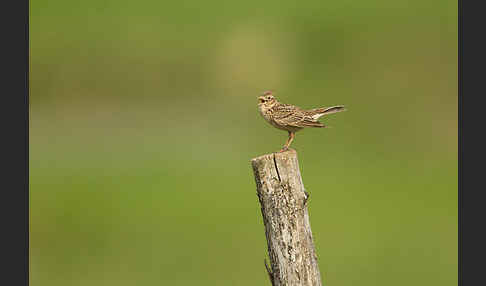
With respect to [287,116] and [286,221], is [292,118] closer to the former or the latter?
[287,116]

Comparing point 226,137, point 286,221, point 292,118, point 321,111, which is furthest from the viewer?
point 226,137

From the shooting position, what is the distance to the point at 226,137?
26.0 metres

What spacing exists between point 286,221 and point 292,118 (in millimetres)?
2357

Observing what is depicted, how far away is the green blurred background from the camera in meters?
17.8

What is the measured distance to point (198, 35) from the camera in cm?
2977

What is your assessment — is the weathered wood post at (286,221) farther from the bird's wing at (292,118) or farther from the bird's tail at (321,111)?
the bird's tail at (321,111)

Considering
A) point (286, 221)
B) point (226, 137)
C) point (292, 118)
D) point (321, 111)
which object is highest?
point (226, 137)

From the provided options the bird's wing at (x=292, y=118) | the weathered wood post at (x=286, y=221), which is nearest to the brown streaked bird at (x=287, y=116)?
the bird's wing at (x=292, y=118)

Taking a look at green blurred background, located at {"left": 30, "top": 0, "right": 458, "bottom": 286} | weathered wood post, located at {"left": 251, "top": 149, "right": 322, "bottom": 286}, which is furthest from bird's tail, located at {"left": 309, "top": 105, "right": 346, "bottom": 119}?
green blurred background, located at {"left": 30, "top": 0, "right": 458, "bottom": 286}

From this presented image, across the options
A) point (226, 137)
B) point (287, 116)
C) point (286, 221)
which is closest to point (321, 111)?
point (287, 116)

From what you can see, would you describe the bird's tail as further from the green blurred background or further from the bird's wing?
the green blurred background

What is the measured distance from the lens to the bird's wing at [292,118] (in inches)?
374

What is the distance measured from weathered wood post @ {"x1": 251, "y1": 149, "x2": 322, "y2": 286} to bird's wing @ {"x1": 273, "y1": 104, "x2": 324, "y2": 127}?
6.63 ft

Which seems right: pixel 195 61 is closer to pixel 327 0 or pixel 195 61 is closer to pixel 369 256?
pixel 327 0
